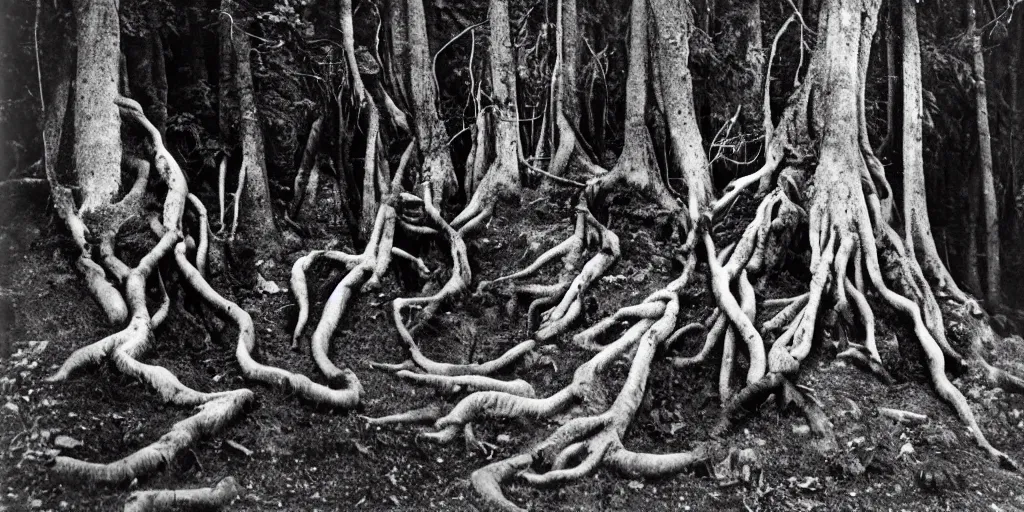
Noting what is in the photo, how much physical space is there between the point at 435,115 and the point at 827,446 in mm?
4350

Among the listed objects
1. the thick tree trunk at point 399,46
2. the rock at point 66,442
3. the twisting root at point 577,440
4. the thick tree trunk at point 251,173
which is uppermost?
the thick tree trunk at point 399,46

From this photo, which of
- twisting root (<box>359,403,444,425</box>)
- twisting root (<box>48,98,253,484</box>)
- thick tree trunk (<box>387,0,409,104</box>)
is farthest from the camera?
thick tree trunk (<box>387,0,409,104</box>)

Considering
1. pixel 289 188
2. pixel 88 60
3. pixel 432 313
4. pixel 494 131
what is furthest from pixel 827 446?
pixel 88 60

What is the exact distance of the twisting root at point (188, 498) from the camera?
10.8ft

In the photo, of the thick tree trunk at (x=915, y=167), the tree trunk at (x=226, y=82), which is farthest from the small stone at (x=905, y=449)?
the tree trunk at (x=226, y=82)

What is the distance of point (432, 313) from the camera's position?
5.39 meters

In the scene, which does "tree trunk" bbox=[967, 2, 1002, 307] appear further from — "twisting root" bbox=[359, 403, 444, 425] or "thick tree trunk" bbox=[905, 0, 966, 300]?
"twisting root" bbox=[359, 403, 444, 425]

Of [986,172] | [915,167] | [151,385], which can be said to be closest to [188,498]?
[151,385]

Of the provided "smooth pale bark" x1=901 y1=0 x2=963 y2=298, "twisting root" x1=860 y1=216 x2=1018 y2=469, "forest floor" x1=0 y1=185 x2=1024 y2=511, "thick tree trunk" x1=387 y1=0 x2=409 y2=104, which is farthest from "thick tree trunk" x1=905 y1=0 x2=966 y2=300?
"thick tree trunk" x1=387 y1=0 x2=409 y2=104

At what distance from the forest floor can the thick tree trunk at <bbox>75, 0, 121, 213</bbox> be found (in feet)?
1.24

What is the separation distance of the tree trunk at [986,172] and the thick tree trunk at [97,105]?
6813mm

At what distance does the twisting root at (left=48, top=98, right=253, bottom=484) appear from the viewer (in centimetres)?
341

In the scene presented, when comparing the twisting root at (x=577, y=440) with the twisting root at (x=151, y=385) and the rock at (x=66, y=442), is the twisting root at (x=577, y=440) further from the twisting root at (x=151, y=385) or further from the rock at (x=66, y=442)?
the rock at (x=66, y=442)

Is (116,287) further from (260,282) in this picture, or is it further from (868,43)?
(868,43)
